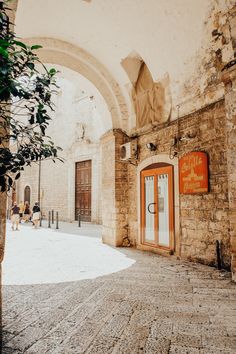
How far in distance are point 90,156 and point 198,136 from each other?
9.58 metres

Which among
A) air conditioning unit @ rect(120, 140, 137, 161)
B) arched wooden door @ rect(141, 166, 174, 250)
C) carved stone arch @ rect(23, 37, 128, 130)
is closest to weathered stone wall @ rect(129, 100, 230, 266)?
arched wooden door @ rect(141, 166, 174, 250)

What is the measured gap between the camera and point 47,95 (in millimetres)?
1733

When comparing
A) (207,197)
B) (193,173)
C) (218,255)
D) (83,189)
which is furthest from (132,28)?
(83,189)

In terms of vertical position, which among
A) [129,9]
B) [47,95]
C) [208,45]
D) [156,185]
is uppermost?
[129,9]

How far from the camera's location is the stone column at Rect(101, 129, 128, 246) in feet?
23.2

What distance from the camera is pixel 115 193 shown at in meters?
7.09

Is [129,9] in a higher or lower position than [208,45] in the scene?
higher

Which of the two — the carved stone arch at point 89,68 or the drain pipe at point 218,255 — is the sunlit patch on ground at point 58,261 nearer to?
the drain pipe at point 218,255

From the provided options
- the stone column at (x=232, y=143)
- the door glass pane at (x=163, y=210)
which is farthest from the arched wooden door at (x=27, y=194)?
the stone column at (x=232, y=143)

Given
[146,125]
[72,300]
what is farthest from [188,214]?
[72,300]

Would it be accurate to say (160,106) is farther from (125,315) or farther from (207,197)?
(125,315)

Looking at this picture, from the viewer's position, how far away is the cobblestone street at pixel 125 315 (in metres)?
2.13

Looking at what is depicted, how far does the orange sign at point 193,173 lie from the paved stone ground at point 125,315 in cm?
157

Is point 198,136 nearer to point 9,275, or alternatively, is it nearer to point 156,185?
point 156,185
